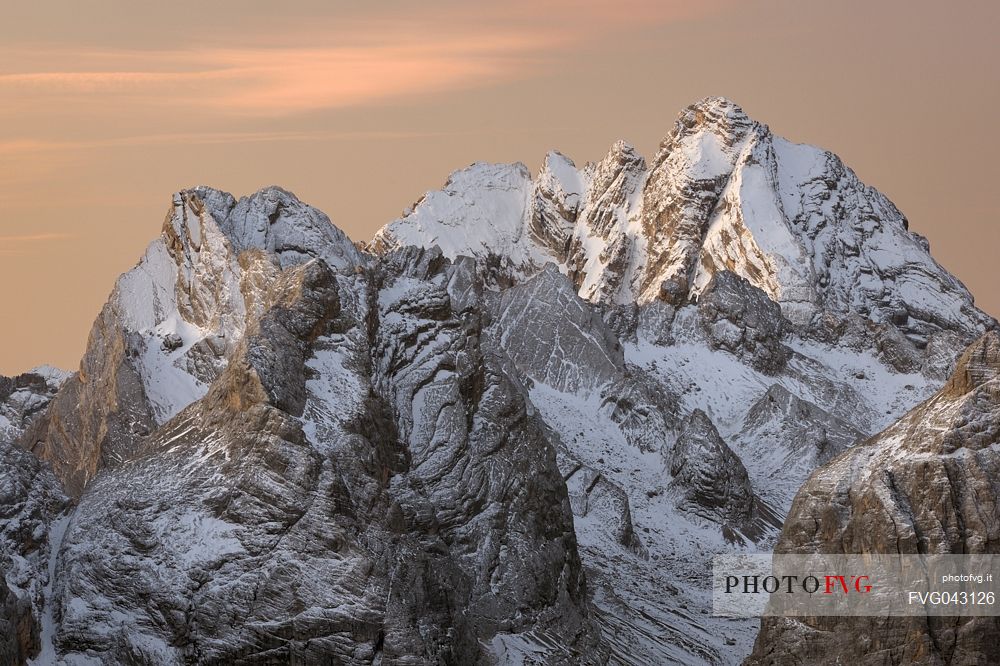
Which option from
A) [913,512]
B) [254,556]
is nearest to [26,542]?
[254,556]

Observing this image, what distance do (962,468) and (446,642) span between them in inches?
1378

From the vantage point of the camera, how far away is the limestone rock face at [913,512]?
6580 inches

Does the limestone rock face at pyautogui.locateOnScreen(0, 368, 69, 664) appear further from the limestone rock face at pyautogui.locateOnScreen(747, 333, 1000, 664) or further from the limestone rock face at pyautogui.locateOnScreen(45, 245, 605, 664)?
the limestone rock face at pyautogui.locateOnScreen(747, 333, 1000, 664)

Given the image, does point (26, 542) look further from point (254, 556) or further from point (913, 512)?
point (913, 512)

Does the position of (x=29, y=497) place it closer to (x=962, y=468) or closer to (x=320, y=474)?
(x=320, y=474)

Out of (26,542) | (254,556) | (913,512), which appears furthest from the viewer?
(26,542)

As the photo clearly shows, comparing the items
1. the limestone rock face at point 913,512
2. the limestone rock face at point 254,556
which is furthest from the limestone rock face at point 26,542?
the limestone rock face at point 913,512

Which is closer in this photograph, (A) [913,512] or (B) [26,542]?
(A) [913,512]

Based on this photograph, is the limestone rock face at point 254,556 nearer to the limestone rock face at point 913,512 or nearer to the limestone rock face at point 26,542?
the limestone rock face at point 26,542

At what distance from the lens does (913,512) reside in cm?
17075

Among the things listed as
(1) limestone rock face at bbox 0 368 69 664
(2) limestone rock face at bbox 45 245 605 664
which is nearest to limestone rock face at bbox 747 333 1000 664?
(2) limestone rock face at bbox 45 245 605 664

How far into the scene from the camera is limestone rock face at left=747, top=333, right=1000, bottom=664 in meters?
167

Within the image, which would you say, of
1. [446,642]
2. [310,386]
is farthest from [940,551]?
[310,386]

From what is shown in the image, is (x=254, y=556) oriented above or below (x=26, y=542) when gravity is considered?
above
